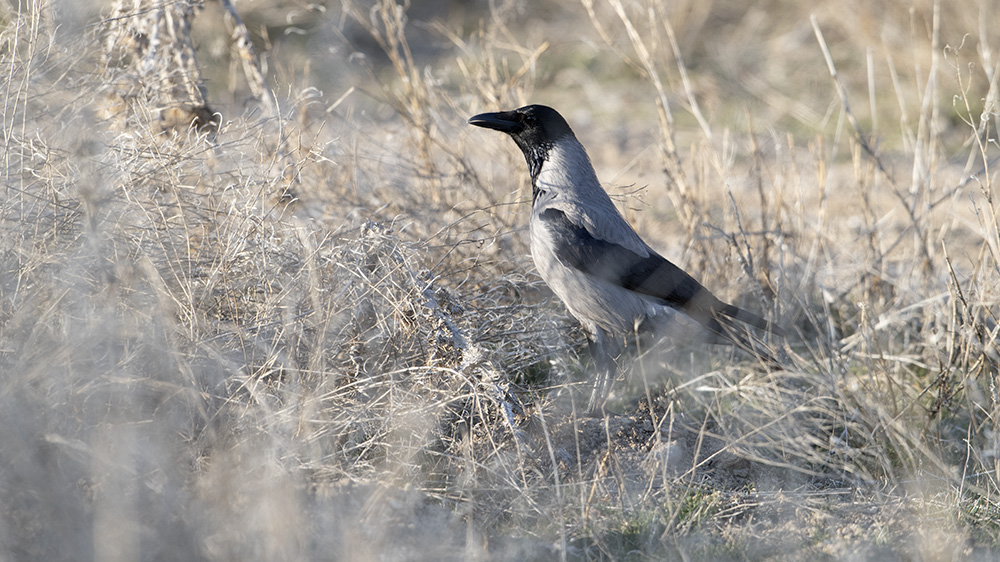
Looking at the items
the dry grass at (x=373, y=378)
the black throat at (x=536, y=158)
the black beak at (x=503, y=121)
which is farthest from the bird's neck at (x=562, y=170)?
the dry grass at (x=373, y=378)

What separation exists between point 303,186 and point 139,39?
105 cm

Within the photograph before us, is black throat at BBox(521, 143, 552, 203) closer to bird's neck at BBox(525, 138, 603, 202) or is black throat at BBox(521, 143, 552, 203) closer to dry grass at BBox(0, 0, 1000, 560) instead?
bird's neck at BBox(525, 138, 603, 202)

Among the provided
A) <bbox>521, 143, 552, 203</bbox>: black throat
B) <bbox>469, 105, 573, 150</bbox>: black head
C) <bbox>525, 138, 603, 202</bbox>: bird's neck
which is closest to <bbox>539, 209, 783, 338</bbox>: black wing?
<bbox>525, 138, 603, 202</bbox>: bird's neck

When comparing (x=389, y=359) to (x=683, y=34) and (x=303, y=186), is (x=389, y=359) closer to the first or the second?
(x=303, y=186)

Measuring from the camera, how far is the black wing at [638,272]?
13.1 ft

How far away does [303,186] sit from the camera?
4539 mm

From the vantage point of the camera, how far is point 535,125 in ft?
14.5

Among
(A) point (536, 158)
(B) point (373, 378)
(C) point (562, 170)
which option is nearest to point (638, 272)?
(C) point (562, 170)

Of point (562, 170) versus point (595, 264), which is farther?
point (562, 170)

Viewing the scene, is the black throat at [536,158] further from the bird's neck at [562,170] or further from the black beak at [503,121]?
the black beak at [503,121]

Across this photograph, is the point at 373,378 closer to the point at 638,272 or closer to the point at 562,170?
the point at 638,272

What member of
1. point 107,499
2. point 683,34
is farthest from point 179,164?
point 683,34

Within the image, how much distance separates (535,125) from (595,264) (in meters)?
0.84

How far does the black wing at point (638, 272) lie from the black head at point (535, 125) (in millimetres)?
480
